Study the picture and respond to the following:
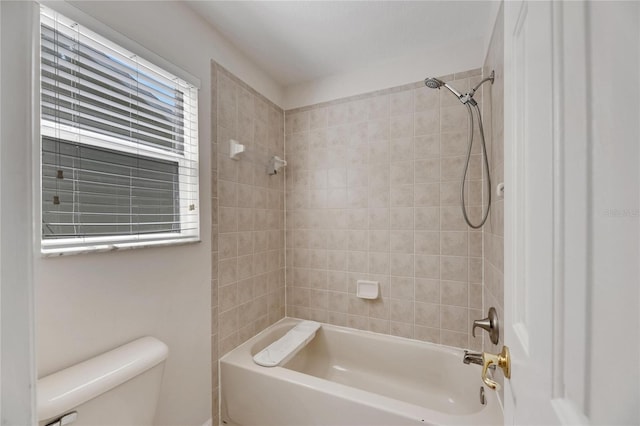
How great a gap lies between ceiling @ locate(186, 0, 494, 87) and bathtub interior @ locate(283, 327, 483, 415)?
2046 millimetres

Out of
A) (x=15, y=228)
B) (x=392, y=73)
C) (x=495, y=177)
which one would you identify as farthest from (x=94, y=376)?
Answer: (x=392, y=73)

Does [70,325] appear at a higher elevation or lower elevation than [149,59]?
lower

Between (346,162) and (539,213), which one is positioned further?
(346,162)

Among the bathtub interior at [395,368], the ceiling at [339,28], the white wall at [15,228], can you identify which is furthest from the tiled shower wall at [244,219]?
the white wall at [15,228]

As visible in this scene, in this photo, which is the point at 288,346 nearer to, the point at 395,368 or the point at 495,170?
the point at 395,368

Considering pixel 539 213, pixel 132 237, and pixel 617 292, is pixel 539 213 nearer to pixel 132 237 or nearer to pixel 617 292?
pixel 617 292

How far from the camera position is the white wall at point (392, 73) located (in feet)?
5.60

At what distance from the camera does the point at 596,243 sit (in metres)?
0.25

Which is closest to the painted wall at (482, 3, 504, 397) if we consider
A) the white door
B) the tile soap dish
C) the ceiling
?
the ceiling

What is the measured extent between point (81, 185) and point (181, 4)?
106 centimetres

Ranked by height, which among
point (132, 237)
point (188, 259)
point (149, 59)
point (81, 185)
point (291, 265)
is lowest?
point (291, 265)

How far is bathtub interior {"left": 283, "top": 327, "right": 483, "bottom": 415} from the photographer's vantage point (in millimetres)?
1642

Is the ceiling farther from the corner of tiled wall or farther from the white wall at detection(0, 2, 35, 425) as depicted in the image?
the white wall at detection(0, 2, 35, 425)

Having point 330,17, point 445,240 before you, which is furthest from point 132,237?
point 445,240
